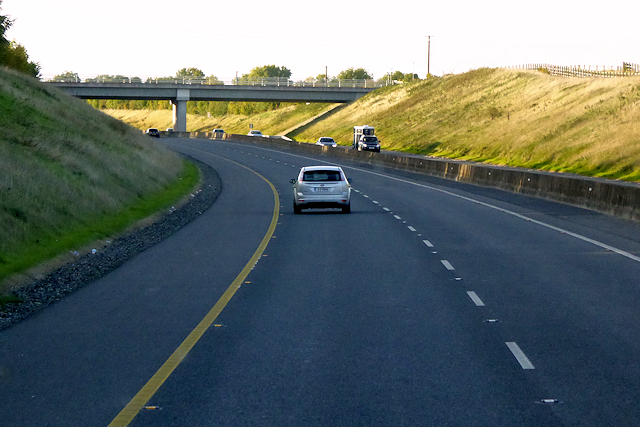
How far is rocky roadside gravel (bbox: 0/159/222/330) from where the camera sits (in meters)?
11.4

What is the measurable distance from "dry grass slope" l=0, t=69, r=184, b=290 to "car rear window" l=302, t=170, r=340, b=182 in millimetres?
5634

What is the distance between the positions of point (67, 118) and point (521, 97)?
71174 millimetres

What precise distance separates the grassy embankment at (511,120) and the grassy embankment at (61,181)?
96.2 feet

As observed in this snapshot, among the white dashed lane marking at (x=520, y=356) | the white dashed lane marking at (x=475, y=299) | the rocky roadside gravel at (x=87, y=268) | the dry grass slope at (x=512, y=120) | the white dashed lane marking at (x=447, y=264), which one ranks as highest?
the dry grass slope at (x=512, y=120)

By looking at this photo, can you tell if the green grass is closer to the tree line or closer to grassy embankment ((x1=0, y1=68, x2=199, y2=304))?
grassy embankment ((x1=0, y1=68, x2=199, y2=304))

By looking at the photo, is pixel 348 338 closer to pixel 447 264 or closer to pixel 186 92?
pixel 447 264

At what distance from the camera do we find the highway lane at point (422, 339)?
6.51 m

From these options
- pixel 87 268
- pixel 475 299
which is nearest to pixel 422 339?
pixel 475 299

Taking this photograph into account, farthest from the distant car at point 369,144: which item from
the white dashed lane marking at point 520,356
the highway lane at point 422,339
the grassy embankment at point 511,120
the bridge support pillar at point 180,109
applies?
the white dashed lane marking at point 520,356

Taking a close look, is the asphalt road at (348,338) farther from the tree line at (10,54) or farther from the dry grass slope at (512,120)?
the tree line at (10,54)

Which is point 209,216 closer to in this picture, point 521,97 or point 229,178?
point 229,178

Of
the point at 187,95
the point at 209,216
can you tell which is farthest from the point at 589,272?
the point at 187,95

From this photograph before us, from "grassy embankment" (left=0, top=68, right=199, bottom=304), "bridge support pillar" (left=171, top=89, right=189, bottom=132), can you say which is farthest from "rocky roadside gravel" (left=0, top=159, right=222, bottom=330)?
"bridge support pillar" (left=171, top=89, right=189, bottom=132)

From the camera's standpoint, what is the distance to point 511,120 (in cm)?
9044
